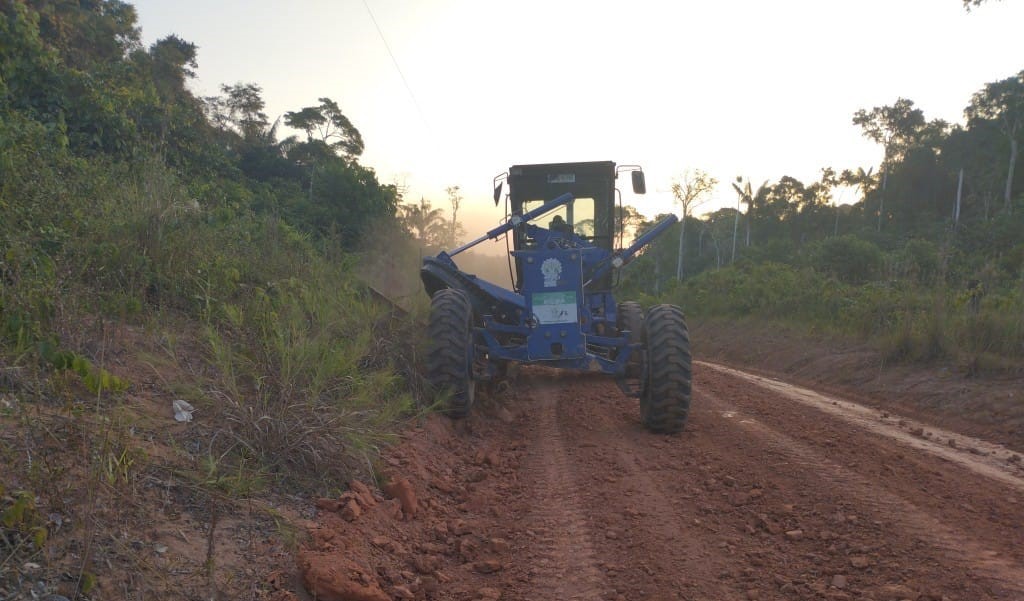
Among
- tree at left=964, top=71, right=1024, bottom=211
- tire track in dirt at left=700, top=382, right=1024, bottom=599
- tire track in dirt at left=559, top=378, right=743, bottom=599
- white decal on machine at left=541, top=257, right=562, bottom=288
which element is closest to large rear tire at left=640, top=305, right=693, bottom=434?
tire track in dirt at left=559, top=378, right=743, bottom=599

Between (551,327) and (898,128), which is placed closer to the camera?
(551,327)

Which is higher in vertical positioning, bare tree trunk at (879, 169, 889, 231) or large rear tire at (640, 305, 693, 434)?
bare tree trunk at (879, 169, 889, 231)

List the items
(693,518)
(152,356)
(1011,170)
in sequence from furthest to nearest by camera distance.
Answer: (1011,170) → (152,356) → (693,518)

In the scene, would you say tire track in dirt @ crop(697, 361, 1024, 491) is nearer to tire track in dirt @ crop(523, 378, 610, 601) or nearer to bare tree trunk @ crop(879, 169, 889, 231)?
tire track in dirt @ crop(523, 378, 610, 601)

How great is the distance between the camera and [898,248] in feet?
103

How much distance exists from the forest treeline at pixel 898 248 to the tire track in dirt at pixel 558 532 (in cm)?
648

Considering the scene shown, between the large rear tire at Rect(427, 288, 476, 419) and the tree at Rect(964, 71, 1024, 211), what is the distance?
39531 mm

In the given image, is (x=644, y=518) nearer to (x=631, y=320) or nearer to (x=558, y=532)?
(x=558, y=532)

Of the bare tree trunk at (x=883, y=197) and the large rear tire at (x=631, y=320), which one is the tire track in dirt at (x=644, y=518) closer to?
the large rear tire at (x=631, y=320)

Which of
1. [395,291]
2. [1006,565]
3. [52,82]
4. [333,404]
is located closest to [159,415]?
[333,404]

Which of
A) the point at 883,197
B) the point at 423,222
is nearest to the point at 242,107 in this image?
the point at 423,222

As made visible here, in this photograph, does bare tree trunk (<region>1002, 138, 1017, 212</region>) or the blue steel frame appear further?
bare tree trunk (<region>1002, 138, 1017, 212</region>)

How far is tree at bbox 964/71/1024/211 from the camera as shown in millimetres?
38000

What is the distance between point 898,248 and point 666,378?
98.5 feet
